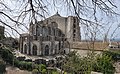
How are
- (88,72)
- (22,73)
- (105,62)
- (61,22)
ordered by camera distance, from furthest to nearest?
(61,22)
(22,73)
(105,62)
(88,72)

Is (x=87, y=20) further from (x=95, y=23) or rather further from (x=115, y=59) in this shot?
(x=115, y=59)

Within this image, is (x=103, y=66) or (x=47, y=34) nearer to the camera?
(x=47, y=34)

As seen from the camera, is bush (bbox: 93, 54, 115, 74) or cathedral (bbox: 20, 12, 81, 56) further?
bush (bbox: 93, 54, 115, 74)

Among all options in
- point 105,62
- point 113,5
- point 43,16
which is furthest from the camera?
point 105,62

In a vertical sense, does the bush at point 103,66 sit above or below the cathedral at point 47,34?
below

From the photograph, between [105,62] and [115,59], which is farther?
[115,59]

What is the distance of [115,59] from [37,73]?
874 centimetres

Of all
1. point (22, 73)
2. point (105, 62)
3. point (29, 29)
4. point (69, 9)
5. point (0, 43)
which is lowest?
point (22, 73)

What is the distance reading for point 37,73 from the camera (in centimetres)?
1171

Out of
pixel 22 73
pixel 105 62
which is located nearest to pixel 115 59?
pixel 105 62

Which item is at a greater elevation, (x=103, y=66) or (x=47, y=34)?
(x=47, y=34)

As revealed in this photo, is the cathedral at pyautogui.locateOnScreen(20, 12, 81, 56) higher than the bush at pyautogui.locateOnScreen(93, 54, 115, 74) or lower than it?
higher

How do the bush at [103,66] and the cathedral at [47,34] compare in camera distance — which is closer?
the cathedral at [47,34]

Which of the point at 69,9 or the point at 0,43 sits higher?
the point at 69,9
